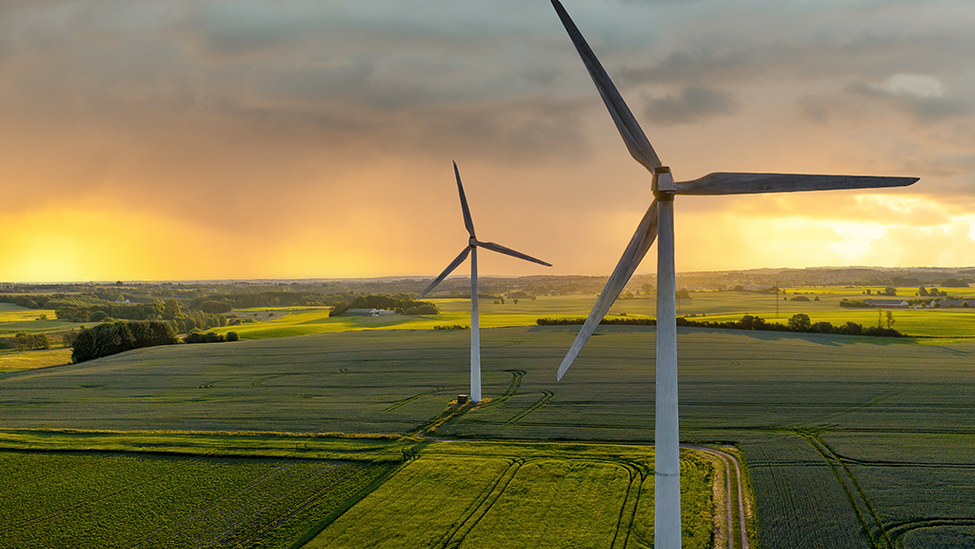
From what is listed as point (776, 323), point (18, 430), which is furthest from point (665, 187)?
point (776, 323)

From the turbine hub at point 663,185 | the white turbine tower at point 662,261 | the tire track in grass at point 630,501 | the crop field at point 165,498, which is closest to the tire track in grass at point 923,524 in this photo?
the tire track in grass at point 630,501

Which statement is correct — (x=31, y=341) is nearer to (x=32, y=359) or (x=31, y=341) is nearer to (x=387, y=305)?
(x=32, y=359)

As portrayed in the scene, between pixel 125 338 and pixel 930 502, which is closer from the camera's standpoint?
pixel 930 502

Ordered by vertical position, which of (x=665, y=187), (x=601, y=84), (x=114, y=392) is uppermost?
(x=601, y=84)

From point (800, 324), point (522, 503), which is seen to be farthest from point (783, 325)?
point (522, 503)

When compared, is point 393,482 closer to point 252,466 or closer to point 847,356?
point 252,466

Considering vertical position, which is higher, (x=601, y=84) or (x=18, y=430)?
(x=601, y=84)

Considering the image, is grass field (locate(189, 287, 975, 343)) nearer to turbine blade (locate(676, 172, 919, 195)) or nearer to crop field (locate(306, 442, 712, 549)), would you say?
crop field (locate(306, 442, 712, 549))
